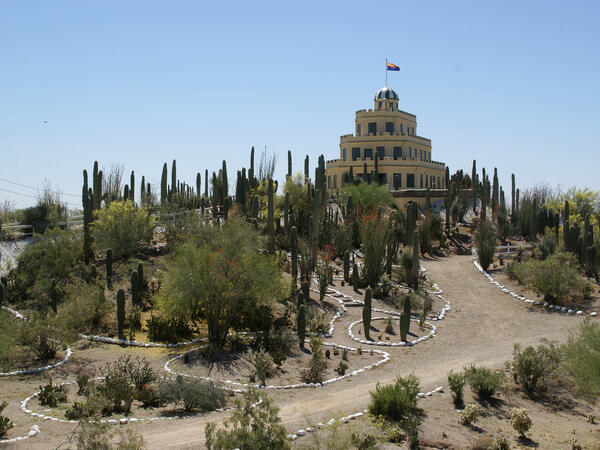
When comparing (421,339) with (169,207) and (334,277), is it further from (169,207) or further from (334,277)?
(169,207)

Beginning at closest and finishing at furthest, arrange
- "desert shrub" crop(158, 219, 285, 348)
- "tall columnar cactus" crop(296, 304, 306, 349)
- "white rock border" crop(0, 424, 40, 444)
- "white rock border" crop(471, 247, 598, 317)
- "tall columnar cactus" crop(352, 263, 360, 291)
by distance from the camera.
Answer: "white rock border" crop(0, 424, 40, 444), "desert shrub" crop(158, 219, 285, 348), "tall columnar cactus" crop(296, 304, 306, 349), "white rock border" crop(471, 247, 598, 317), "tall columnar cactus" crop(352, 263, 360, 291)

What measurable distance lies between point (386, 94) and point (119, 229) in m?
41.1

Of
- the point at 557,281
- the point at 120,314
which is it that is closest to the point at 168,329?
the point at 120,314

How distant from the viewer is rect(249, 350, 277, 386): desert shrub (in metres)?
15.3

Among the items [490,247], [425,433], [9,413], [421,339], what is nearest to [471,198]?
[490,247]

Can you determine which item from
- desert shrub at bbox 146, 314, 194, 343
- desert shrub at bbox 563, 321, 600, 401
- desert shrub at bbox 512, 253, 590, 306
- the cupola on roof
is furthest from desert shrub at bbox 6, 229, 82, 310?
the cupola on roof

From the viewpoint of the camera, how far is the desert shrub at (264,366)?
15270 mm

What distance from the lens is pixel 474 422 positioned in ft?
41.8

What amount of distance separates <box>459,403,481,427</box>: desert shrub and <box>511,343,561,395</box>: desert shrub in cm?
307

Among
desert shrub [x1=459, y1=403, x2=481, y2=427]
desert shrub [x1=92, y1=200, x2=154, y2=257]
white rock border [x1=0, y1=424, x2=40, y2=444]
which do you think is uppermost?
desert shrub [x1=92, y1=200, x2=154, y2=257]

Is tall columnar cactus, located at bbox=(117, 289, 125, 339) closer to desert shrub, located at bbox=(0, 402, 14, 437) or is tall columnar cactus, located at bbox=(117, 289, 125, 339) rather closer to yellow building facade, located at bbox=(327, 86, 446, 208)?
desert shrub, located at bbox=(0, 402, 14, 437)

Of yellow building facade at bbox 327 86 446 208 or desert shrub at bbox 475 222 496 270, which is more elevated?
yellow building facade at bbox 327 86 446 208

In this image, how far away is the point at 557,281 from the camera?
81.3 ft

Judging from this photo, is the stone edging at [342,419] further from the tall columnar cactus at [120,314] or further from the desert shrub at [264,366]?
the tall columnar cactus at [120,314]
